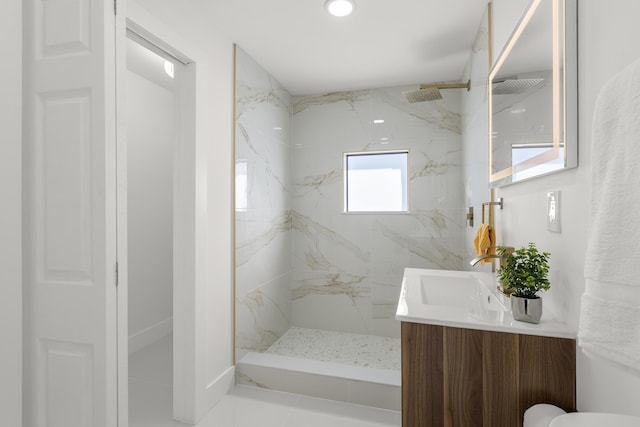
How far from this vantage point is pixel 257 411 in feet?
6.63

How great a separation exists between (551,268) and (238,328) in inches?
78.8

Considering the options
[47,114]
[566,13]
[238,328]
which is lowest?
[238,328]

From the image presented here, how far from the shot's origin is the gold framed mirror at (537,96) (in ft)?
3.20

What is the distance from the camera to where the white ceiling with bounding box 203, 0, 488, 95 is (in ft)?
6.46

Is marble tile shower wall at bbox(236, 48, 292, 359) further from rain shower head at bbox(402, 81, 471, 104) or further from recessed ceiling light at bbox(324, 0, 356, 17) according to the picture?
rain shower head at bbox(402, 81, 471, 104)

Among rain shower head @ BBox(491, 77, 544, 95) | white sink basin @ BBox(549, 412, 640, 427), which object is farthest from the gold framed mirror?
white sink basin @ BBox(549, 412, 640, 427)

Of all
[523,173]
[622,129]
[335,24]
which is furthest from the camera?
[335,24]

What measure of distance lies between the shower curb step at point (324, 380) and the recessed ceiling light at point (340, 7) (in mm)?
2321

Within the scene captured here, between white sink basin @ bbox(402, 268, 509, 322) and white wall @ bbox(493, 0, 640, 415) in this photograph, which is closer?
white wall @ bbox(493, 0, 640, 415)

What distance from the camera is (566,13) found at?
97cm

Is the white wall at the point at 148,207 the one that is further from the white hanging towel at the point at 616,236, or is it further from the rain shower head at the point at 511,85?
the white hanging towel at the point at 616,236

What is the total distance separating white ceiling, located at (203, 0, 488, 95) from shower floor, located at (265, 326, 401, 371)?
98.1 inches

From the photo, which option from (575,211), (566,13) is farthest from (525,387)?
(566,13)

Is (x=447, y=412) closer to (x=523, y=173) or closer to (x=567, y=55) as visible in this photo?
(x=523, y=173)
